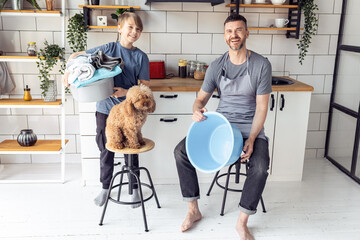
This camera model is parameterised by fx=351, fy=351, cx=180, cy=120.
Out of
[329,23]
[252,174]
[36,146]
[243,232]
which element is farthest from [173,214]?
[329,23]

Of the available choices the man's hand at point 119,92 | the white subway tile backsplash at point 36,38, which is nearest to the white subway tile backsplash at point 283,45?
the man's hand at point 119,92

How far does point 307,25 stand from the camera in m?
3.02

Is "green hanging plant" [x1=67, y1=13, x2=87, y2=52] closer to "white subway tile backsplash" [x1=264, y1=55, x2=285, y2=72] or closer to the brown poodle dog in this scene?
the brown poodle dog

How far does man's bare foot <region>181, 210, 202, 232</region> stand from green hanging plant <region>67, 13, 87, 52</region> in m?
1.54

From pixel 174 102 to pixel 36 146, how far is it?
47.5 inches

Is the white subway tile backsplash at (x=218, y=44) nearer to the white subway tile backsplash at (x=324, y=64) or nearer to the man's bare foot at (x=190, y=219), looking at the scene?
the white subway tile backsplash at (x=324, y=64)

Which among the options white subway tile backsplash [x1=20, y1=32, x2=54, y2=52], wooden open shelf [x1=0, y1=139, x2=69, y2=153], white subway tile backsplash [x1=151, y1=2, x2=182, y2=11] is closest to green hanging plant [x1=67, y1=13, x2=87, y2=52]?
white subway tile backsplash [x1=20, y1=32, x2=54, y2=52]

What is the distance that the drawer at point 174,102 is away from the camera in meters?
2.65

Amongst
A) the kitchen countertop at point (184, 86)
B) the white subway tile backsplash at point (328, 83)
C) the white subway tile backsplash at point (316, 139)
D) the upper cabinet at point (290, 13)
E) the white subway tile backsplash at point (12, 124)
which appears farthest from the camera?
the white subway tile backsplash at point (316, 139)

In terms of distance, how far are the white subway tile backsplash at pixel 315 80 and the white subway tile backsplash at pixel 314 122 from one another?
0.24 metres

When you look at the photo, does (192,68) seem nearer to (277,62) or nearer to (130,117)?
(277,62)

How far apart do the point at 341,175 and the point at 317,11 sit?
1.46m

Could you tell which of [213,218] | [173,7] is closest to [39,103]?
[173,7]

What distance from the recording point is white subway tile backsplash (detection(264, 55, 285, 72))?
3.18 metres
